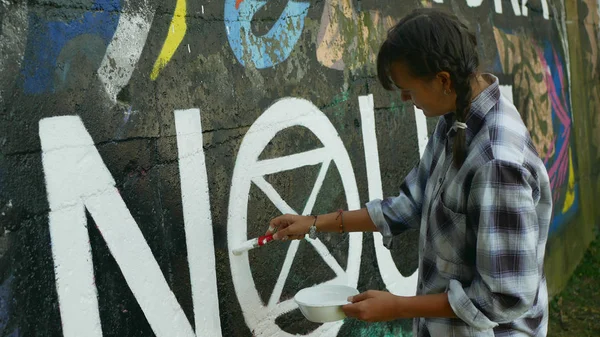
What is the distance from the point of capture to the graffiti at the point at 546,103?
17.3ft

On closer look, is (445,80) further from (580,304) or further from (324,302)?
(580,304)

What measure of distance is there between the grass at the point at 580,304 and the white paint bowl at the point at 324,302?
3.26 meters

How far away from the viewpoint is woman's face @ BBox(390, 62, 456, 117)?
6.10 feet

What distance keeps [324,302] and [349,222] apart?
0.29 metres

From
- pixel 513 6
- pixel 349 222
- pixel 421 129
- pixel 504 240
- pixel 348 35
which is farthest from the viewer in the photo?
pixel 513 6

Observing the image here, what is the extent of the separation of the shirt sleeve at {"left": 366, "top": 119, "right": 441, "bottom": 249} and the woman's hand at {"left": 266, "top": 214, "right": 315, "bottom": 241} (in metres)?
0.26

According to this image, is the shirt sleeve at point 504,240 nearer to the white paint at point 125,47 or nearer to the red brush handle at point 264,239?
the red brush handle at point 264,239

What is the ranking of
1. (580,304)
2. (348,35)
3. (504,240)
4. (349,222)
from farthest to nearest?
(580,304), (348,35), (349,222), (504,240)

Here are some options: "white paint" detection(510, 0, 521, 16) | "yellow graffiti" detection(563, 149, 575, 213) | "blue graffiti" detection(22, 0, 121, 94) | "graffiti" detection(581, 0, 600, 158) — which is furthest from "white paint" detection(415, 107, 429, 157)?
"graffiti" detection(581, 0, 600, 158)

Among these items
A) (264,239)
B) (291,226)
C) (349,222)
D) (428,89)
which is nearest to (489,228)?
(428,89)

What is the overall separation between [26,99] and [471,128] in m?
1.27

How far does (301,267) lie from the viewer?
3.06 m

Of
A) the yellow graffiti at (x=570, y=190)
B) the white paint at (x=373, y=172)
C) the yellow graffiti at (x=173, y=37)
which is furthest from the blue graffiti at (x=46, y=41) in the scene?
the yellow graffiti at (x=570, y=190)

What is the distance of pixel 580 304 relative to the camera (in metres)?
5.71
